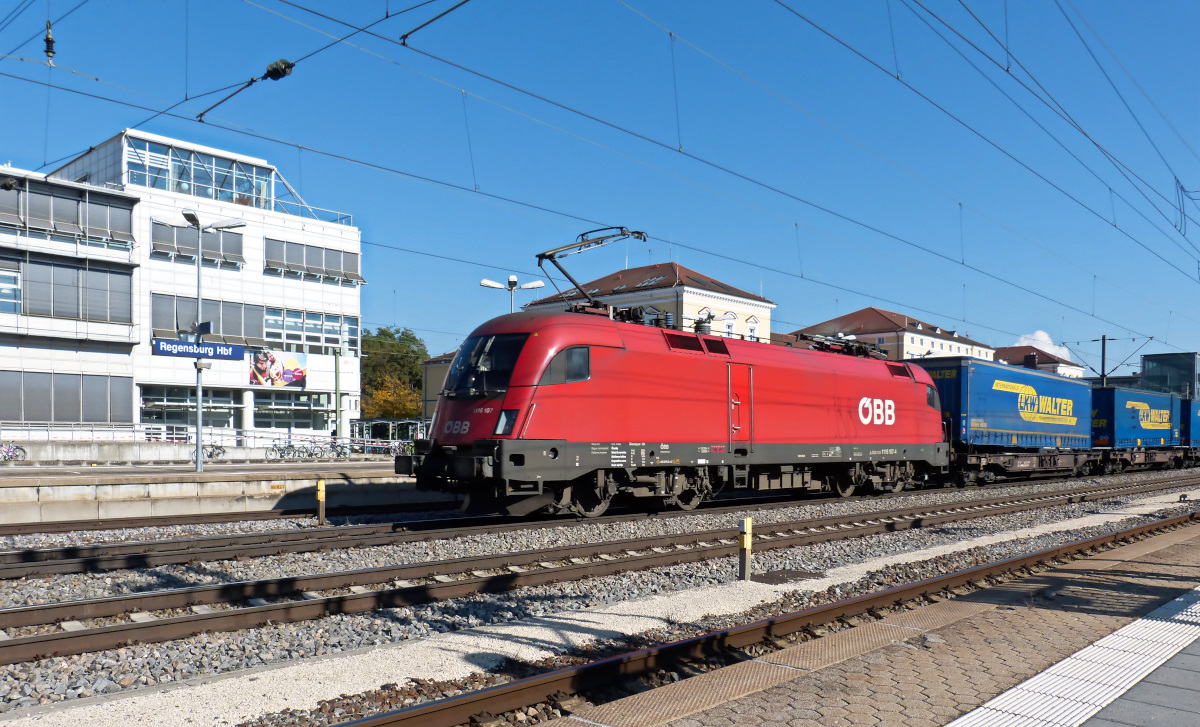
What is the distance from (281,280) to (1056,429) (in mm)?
34249

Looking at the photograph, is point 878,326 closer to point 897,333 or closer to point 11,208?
point 897,333

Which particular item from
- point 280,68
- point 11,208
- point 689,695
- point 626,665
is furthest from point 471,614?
point 11,208

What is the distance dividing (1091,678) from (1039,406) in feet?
82.0

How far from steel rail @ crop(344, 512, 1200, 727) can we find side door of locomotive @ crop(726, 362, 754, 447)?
7.24 m

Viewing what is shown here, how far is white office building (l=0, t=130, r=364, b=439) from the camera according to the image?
34094 millimetres

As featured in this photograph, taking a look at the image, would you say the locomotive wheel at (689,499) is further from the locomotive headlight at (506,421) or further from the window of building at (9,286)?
the window of building at (9,286)

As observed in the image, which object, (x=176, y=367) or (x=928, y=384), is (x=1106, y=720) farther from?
(x=176, y=367)

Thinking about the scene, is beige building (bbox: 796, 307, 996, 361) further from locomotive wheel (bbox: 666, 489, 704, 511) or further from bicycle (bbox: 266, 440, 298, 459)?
locomotive wheel (bbox: 666, 489, 704, 511)

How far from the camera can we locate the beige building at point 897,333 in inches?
3310

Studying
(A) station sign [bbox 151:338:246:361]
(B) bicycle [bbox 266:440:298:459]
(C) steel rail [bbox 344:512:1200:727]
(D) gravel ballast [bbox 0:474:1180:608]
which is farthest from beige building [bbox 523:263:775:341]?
(C) steel rail [bbox 344:512:1200:727]

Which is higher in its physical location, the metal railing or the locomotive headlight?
the locomotive headlight

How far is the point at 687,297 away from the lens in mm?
58562

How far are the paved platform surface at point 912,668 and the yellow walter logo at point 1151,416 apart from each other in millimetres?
30196

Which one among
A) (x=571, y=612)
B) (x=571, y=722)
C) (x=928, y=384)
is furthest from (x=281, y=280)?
(x=571, y=722)
